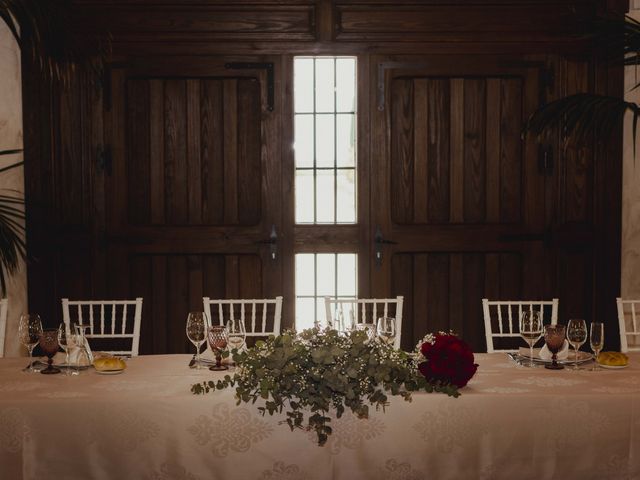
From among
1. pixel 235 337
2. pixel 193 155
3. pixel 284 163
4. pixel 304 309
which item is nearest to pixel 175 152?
pixel 193 155

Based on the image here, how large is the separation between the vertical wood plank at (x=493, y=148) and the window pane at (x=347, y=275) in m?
0.86

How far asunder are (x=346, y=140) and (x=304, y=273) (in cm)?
85

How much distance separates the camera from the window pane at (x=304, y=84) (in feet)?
14.9

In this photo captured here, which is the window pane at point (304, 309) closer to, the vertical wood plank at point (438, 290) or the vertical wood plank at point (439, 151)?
the vertical wood plank at point (438, 290)

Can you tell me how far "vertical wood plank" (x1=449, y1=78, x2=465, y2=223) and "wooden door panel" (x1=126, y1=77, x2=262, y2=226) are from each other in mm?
1147

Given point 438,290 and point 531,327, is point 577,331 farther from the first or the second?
point 438,290

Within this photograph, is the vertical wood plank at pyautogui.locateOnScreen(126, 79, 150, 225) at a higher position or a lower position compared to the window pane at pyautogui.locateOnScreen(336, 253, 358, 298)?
higher

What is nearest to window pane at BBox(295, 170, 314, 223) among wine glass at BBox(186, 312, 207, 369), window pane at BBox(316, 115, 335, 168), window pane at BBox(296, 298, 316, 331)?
window pane at BBox(316, 115, 335, 168)

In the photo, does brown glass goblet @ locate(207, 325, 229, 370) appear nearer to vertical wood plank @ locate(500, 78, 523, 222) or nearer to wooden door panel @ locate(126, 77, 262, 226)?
wooden door panel @ locate(126, 77, 262, 226)

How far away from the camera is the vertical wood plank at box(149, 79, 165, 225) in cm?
445

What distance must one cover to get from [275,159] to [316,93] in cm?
48

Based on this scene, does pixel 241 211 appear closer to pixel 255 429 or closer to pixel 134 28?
pixel 134 28

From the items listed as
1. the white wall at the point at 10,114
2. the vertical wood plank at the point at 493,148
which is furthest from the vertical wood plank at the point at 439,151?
the white wall at the point at 10,114

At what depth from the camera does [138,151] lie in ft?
14.7
